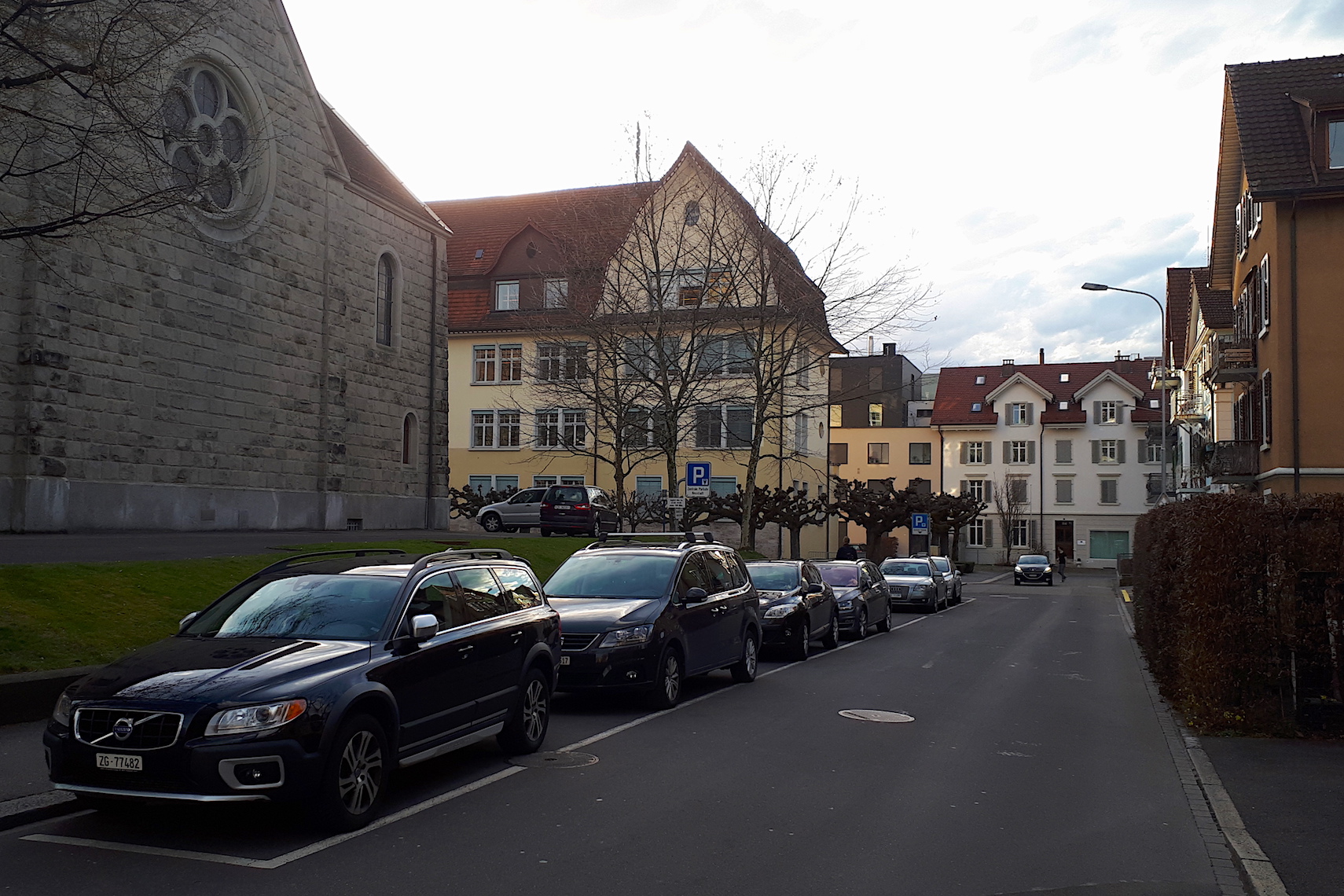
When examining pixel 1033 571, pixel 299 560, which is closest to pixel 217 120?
pixel 299 560

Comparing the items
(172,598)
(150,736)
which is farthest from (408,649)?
(172,598)

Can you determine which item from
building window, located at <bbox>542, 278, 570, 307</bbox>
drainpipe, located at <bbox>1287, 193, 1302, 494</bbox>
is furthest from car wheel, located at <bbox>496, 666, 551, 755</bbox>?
drainpipe, located at <bbox>1287, 193, 1302, 494</bbox>

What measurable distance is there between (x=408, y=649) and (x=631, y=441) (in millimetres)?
26644

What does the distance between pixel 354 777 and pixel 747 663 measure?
27.1ft

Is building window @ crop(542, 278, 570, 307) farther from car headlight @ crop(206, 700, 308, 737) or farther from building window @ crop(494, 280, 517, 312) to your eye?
car headlight @ crop(206, 700, 308, 737)

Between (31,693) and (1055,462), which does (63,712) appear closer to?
(31,693)

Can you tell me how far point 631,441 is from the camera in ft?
112

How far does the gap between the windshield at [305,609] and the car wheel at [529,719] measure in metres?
1.70

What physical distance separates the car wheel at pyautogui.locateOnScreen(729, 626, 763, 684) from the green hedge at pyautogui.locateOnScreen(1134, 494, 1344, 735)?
5.30m

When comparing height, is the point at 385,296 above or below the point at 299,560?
above

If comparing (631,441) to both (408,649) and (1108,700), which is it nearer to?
(1108,700)

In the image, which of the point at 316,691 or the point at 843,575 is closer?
the point at 316,691

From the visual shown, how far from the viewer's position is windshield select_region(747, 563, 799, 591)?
18562mm

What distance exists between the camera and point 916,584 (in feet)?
104
